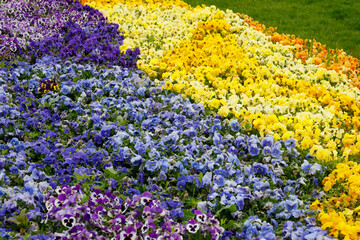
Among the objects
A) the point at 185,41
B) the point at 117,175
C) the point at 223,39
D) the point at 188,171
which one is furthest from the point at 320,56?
the point at 117,175

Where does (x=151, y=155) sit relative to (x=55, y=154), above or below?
above

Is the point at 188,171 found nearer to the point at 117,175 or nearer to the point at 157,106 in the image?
the point at 117,175

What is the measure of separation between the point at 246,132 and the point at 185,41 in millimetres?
3157

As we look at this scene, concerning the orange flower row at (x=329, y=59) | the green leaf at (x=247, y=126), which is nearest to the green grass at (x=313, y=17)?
the orange flower row at (x=329, y=59)

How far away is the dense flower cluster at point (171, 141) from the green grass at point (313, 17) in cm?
231

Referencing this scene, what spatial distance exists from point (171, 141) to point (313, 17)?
7671 mm

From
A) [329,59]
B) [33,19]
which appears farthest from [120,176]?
[33,19]

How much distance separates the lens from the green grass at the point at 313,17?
8719 millimetres

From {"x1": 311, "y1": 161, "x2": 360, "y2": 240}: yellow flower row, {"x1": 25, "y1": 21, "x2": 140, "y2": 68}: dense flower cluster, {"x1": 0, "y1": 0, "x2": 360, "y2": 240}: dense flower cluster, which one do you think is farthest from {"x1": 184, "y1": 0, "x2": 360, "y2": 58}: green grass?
{"x1": 311, "y1": 161, "x2": 360, "y2": 240}: yellow flower row

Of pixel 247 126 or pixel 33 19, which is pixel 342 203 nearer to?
pixel 247 126

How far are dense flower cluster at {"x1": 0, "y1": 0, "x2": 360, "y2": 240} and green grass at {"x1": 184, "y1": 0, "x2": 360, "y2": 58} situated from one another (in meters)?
2.31

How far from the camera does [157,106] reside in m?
4.75

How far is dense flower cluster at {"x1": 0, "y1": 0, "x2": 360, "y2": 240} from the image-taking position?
2.89 m

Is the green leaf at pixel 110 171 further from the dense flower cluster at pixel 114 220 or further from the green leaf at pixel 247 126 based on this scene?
the green leaf at pixel 247 126
